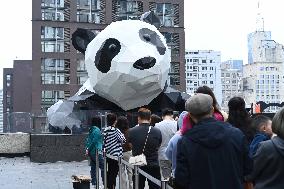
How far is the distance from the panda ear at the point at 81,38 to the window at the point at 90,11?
48.0 m

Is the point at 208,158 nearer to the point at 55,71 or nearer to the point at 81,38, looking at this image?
the point at 81,38

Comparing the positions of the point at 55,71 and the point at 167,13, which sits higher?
the point at 167,13

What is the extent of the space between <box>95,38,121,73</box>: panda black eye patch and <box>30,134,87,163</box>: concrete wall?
3802 millimetres

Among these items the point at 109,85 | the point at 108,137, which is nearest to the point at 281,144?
the point at 108,137

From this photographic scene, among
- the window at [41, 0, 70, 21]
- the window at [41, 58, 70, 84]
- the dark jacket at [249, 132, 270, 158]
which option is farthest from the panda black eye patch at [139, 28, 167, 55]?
the window at [41, 0, 70, 21]

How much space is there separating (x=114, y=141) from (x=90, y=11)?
185ft

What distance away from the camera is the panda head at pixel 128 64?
46.7 feet

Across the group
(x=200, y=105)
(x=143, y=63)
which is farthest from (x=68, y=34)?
(x=200, y=105)

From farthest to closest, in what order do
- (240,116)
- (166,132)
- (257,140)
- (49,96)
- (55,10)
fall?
(55,10) < (49,96) < (166,132) < (240,116) < (257,140)

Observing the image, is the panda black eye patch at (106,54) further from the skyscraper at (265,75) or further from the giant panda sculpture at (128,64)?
the skyscraper at (265,75)

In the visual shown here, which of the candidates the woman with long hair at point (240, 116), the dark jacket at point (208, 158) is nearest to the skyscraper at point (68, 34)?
the woman with long hair at point (240, 116)

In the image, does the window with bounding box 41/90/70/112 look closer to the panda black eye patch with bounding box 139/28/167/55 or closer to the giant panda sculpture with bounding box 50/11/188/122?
the giant panda sculpture with bounding box 50/11/188/122

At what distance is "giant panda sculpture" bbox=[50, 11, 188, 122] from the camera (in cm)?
1424

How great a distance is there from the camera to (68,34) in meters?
63.3
